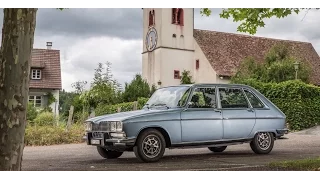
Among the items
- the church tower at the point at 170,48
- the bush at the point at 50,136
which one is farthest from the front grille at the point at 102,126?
the church tower at the point at 170,48

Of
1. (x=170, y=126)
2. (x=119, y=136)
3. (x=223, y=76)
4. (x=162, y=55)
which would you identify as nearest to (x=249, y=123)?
(x=170, y=126)

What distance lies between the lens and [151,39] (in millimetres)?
46219

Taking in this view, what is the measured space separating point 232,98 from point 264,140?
1.16 meters

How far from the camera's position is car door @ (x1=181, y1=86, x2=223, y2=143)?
9141mm

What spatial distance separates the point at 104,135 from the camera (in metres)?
8.80

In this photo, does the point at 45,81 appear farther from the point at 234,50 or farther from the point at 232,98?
the point at 232,98

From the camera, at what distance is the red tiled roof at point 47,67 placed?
135 ft

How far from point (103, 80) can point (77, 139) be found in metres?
17.5

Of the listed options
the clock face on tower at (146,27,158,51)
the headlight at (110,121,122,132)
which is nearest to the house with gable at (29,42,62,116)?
the clock face on tower at (146,27,158,51)

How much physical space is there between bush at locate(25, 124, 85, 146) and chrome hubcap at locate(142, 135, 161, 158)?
313 inches

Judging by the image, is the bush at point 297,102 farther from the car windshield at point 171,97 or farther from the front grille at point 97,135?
the front grille at point 97,135

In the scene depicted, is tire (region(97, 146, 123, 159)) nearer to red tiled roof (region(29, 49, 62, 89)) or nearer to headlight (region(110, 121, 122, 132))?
headlight (region(110, 121, 122, 132))

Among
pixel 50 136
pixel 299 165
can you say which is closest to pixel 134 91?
pixel 50 136
